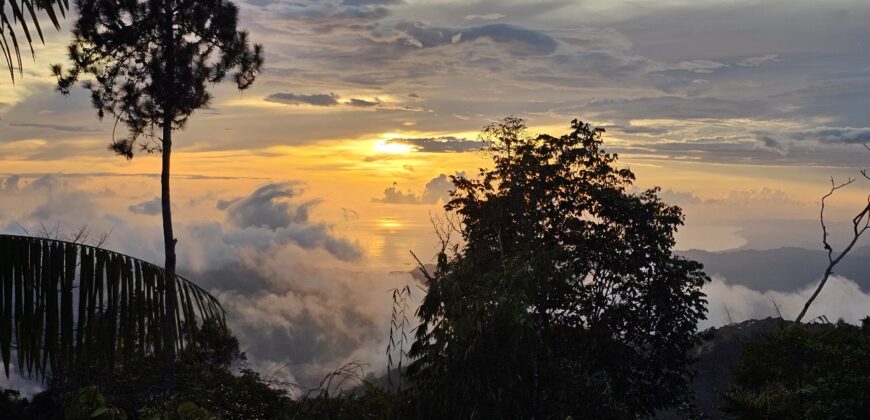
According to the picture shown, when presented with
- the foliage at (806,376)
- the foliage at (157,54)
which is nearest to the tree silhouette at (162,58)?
the foliage at (157,54)

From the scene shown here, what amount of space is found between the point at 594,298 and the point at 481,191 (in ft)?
18.6

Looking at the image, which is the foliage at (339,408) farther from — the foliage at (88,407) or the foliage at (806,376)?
the foliage at (806,376)

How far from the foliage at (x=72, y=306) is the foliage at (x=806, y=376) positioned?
1459 centimetres

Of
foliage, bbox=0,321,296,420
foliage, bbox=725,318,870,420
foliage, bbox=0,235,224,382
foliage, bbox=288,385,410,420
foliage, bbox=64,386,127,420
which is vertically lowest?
foliage, bbox=0,321,296,420

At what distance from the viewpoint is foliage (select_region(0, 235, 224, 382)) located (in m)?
3.74

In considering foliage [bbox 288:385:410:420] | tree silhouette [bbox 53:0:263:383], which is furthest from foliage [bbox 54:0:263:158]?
foliage [bbox 288:385:410:420]

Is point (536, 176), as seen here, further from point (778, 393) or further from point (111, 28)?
point (111, 28)

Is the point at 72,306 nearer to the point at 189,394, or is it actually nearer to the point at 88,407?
the point at 88,407

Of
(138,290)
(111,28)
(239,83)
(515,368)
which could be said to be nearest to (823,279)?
(515,368)

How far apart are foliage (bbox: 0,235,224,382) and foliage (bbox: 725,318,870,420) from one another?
1459 cm

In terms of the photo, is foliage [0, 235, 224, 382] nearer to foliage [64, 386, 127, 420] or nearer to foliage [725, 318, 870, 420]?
foliage [64, 386, 127, 420]

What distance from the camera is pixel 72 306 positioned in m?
3.74

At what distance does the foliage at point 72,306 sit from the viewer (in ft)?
12.3

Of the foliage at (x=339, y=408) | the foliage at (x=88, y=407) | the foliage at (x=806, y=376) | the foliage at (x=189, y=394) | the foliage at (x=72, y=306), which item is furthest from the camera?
the foliage at (x=189, y=394)
